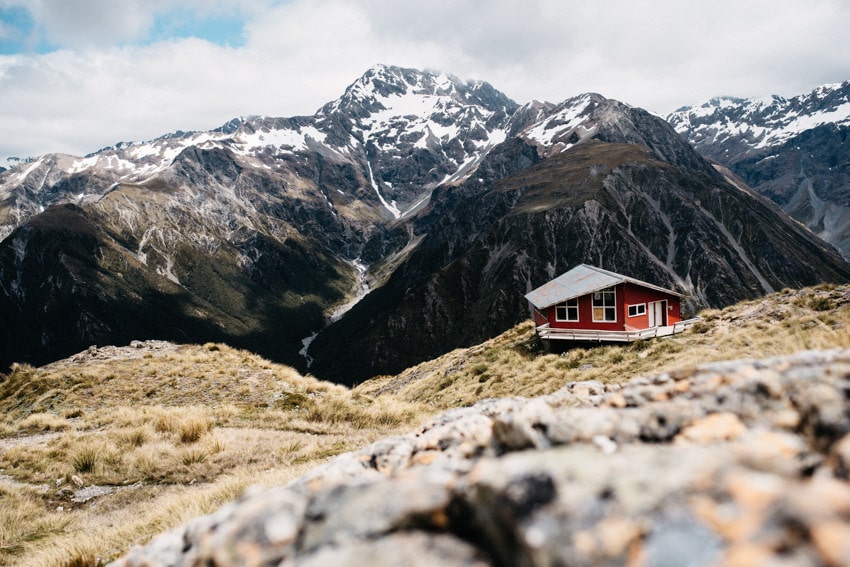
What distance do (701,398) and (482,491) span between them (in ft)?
7.79

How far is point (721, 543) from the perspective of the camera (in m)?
2.07

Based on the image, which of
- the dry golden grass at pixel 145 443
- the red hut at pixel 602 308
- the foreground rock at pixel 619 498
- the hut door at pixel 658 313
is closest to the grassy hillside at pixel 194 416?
the dry golden grass at pixel 145 443

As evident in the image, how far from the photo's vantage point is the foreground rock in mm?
2133

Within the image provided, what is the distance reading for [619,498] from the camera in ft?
8.07

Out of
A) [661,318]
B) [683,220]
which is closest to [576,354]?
[661,318]

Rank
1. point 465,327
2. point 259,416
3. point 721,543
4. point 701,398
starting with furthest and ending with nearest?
point 465,327
point 259,416
point 701,398
point 721,543

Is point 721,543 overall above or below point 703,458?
below

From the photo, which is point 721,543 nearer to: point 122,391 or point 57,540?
point 57,540

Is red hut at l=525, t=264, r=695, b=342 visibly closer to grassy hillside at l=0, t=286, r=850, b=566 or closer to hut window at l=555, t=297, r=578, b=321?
hut window at l=555, t=297, r=578, b=321

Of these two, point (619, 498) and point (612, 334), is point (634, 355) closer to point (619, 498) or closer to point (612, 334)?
point (612, 334)

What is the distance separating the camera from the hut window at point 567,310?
108 feet

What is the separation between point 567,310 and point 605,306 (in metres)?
2.81

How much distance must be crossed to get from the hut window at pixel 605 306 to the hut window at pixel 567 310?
1.40 m

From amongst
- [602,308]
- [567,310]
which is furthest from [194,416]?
[602,308]
